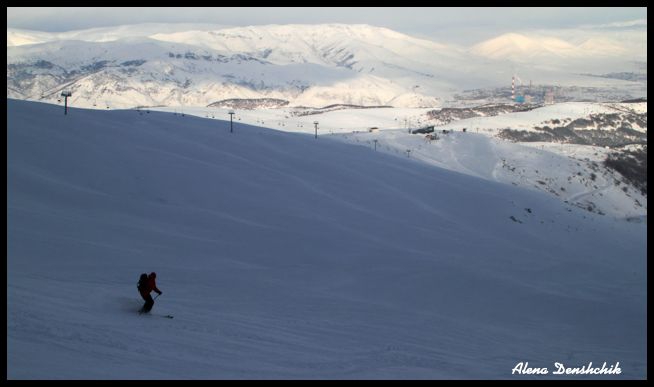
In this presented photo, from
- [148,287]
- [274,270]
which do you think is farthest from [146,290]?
[274,270]

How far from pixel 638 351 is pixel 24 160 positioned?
1851cm

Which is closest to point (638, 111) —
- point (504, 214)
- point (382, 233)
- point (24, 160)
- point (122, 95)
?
point (504, 214)

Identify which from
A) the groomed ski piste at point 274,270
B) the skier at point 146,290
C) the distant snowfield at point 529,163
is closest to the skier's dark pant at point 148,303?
the skier at point 146,290

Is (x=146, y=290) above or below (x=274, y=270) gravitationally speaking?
above

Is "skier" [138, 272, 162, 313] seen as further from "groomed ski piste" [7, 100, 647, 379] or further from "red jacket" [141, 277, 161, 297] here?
"groomed ski piste" [7, 100, 647, 379]

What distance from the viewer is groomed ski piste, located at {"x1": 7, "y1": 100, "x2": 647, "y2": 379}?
1027cm

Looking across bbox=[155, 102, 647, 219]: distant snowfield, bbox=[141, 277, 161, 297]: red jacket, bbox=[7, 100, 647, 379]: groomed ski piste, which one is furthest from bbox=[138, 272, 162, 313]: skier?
bbox=[155, 102, 647, 219]: distant snowfield

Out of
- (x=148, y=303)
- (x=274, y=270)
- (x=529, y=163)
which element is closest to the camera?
(x=148, y=303)

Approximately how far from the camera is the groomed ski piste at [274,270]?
10.3 m

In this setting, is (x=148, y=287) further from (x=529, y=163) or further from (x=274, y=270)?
(x=529, y=163)

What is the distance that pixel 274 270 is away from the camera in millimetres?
16828

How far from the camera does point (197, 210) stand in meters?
21.2

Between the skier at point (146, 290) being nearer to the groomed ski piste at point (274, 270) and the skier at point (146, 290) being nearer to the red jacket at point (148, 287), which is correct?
→ the red jacket at point (148, 287)

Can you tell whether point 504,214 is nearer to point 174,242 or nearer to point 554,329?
point 554,329
